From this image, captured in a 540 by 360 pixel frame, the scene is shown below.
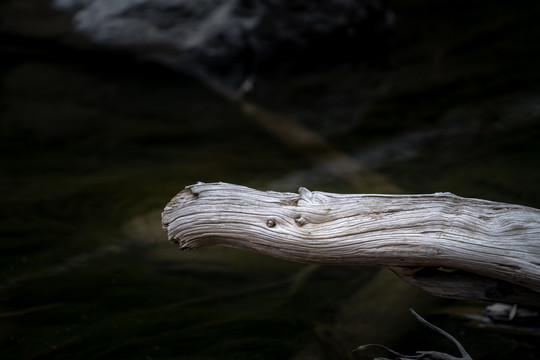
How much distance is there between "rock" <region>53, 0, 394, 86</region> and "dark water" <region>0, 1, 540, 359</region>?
0.56 ft

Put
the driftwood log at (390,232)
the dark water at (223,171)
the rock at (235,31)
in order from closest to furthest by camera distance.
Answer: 1. the driftwood log at (390,232)
2. the dark water at (223,171)
3. the rock at (235,31)

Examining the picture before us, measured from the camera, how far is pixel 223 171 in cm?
353

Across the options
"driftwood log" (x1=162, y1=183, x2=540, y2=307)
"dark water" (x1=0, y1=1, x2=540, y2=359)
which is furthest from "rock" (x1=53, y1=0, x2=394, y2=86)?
"driftwood log" (x1=162, y1=183, x2=540, y2=307)

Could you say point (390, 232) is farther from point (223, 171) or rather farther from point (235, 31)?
point (235, 31)

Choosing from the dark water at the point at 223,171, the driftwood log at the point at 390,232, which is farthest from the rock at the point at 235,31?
the driftwood log at the point at 390,232

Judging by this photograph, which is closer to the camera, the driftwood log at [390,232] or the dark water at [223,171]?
the driftwood log at [390,232]

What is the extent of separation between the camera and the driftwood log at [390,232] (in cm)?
142

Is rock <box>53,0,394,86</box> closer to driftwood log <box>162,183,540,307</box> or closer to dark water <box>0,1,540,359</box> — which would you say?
dark water <box>0,1,540,359</box>

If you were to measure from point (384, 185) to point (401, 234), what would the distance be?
1901 mm

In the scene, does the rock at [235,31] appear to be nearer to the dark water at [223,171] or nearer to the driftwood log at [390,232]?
the dark water at [223,171]

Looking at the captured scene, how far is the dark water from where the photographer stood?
7.05 ft

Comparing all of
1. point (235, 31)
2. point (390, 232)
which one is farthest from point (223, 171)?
point (390, 232)

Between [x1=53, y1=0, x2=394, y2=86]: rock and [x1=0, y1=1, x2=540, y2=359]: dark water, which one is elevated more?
[x1=53, y1=0, x2=394, y2=86]: rock

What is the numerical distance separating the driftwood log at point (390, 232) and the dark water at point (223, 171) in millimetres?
574
